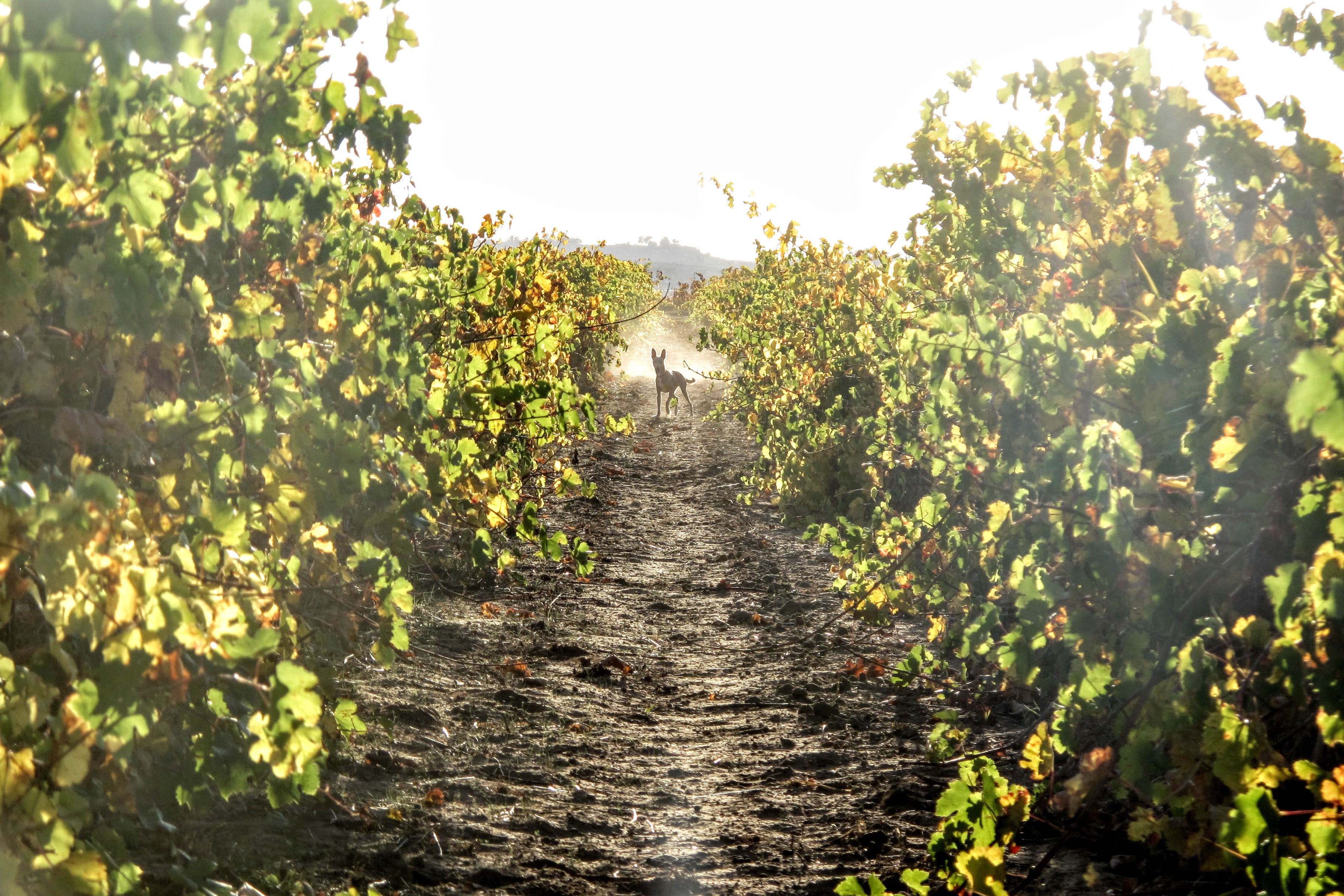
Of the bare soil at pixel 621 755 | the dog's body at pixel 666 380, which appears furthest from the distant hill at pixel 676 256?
the bare soil at pixel 621 755

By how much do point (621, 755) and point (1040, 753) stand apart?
5.69ft

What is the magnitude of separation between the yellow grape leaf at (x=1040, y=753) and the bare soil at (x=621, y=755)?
32 cm

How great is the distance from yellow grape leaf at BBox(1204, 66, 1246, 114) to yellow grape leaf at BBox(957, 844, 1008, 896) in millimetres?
1852

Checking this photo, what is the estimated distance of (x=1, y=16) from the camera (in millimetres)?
1336

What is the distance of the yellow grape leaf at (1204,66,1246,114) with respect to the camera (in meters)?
2.56

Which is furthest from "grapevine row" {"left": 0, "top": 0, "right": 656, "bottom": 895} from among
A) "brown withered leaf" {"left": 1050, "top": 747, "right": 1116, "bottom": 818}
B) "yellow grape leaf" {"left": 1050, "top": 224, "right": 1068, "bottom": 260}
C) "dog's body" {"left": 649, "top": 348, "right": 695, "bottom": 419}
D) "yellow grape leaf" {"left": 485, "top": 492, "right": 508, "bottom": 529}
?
"dog's body" {"left": 649, "top": 348, "right": 695, "bottom": 419}

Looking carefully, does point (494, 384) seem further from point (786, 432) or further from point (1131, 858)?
point (786, 432)

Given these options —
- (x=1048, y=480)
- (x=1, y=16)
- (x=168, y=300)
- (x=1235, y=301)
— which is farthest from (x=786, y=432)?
(x=1, y=16)

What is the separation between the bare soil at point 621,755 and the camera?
124 inches

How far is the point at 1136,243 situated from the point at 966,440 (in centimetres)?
142

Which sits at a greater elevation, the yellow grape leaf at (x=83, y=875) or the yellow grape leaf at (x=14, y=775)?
the yellow grape leaf at (x=14, y=775)

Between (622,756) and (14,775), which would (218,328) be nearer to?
(14,775)

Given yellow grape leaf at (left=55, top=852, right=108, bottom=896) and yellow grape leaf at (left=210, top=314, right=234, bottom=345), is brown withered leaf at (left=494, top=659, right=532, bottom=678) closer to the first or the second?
yellow grape leaf at (left=210, top=314, right=234, bottom=345)

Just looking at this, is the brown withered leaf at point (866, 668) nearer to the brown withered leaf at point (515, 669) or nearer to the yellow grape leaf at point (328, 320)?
the brown withered leaf at point (515, 669)
